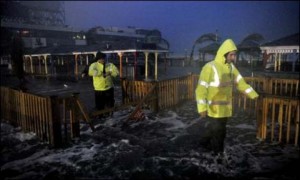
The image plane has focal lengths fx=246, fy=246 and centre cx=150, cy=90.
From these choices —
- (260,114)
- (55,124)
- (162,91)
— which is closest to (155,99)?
(162,91)

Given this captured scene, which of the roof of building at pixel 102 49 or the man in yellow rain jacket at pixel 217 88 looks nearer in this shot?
the man in yellow rain jacket at pixel 217 88

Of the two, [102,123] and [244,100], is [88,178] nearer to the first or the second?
[102,123]

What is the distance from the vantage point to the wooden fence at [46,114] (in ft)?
18.6

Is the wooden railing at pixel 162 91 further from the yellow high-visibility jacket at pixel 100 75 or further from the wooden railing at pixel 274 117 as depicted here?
the wooden railing at pixel 274 117

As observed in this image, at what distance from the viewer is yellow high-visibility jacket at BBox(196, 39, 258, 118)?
178 inches

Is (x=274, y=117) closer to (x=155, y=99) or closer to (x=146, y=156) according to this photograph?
(x=146, y=156)

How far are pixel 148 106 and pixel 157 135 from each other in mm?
2723

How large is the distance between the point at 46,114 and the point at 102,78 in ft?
8.13

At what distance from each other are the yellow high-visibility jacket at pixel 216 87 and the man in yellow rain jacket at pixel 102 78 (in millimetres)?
4050

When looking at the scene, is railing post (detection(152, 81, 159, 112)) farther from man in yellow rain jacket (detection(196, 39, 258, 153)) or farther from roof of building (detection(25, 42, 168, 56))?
roof of building (detection(25, 42, 168, 56))

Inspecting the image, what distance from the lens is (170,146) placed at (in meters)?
5.63

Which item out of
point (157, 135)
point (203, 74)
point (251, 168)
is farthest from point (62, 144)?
point (251, 168)

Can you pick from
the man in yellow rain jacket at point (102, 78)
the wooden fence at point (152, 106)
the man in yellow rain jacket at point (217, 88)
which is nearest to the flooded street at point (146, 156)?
the wooden fence at point (152, 106)

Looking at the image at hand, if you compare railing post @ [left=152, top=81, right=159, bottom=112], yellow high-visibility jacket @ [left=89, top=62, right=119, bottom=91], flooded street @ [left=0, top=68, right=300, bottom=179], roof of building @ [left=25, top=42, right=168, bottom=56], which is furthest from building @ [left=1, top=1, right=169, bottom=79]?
flooded street @ [left=0, top=68, right=300, bottom=179]
